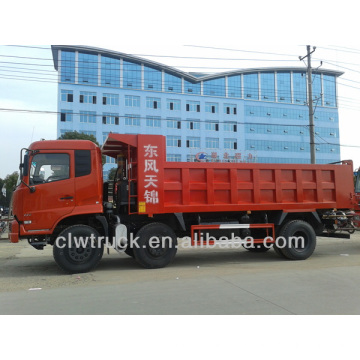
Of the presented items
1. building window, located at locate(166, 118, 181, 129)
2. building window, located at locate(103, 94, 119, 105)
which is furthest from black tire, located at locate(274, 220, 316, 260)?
building window, located at locate(103, 94, 119, 105)

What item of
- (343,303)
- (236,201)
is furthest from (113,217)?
(343,303)

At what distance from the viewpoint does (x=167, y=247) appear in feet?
24.1

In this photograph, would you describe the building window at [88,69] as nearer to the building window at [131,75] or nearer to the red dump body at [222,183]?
the building window at [131,75]

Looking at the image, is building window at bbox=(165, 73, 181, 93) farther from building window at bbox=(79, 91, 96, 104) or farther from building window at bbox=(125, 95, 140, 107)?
building window at bbox=(79, 91, 96, 104)

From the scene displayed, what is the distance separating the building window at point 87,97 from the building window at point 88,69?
1.82 metres

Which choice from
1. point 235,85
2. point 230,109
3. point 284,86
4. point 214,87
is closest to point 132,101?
point 214,87

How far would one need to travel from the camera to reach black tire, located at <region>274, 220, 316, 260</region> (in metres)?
8.12

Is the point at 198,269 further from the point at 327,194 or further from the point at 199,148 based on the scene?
the point at 199,148

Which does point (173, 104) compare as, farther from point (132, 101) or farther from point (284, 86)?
point (284, 86)

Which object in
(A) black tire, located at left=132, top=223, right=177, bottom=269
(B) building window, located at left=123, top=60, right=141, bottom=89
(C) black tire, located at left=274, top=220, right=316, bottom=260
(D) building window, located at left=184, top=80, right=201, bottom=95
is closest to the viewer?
(A) black tire, located at left=132, top=223, right=177, bottom=269

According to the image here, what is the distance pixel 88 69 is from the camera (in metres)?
52.0
